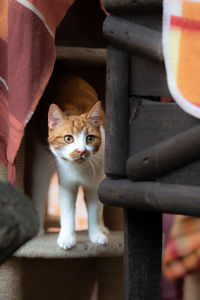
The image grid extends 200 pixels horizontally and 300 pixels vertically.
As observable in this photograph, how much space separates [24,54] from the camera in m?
1.22

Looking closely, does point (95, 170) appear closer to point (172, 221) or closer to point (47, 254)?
point (47, 254)

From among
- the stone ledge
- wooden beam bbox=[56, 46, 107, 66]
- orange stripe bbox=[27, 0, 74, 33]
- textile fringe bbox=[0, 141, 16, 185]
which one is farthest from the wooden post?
wooden beam bbox=[56, 46, 107, 66]

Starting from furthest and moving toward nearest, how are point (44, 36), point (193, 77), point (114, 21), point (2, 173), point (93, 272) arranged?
point (93, 272) < point (2, 173) < point (44, 36) < point (114, 21) < point (193, 77)

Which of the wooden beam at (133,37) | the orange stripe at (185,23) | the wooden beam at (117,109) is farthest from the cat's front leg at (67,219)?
the orange stripe at (185,23)

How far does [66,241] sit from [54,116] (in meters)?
0.36

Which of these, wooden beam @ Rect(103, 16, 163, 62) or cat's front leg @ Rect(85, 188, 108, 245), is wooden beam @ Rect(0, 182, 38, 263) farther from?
cat's front leg @ Rect(85, 188, 108, 245)

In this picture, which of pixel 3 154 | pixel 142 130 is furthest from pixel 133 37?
pixel 3 154

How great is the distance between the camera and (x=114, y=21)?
3.34 feet

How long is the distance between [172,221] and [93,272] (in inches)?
14.4

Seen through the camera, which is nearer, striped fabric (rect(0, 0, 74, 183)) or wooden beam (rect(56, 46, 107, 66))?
striped fabric (rect(0, 0, 74, 183))

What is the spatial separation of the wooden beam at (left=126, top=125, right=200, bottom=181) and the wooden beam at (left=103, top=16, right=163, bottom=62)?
17 centimetres

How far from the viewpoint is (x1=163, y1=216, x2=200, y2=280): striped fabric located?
1542 mm

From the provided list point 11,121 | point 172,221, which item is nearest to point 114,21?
point 11,121

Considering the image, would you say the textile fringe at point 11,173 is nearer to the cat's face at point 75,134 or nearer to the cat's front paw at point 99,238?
the cat's face at point 75,134
